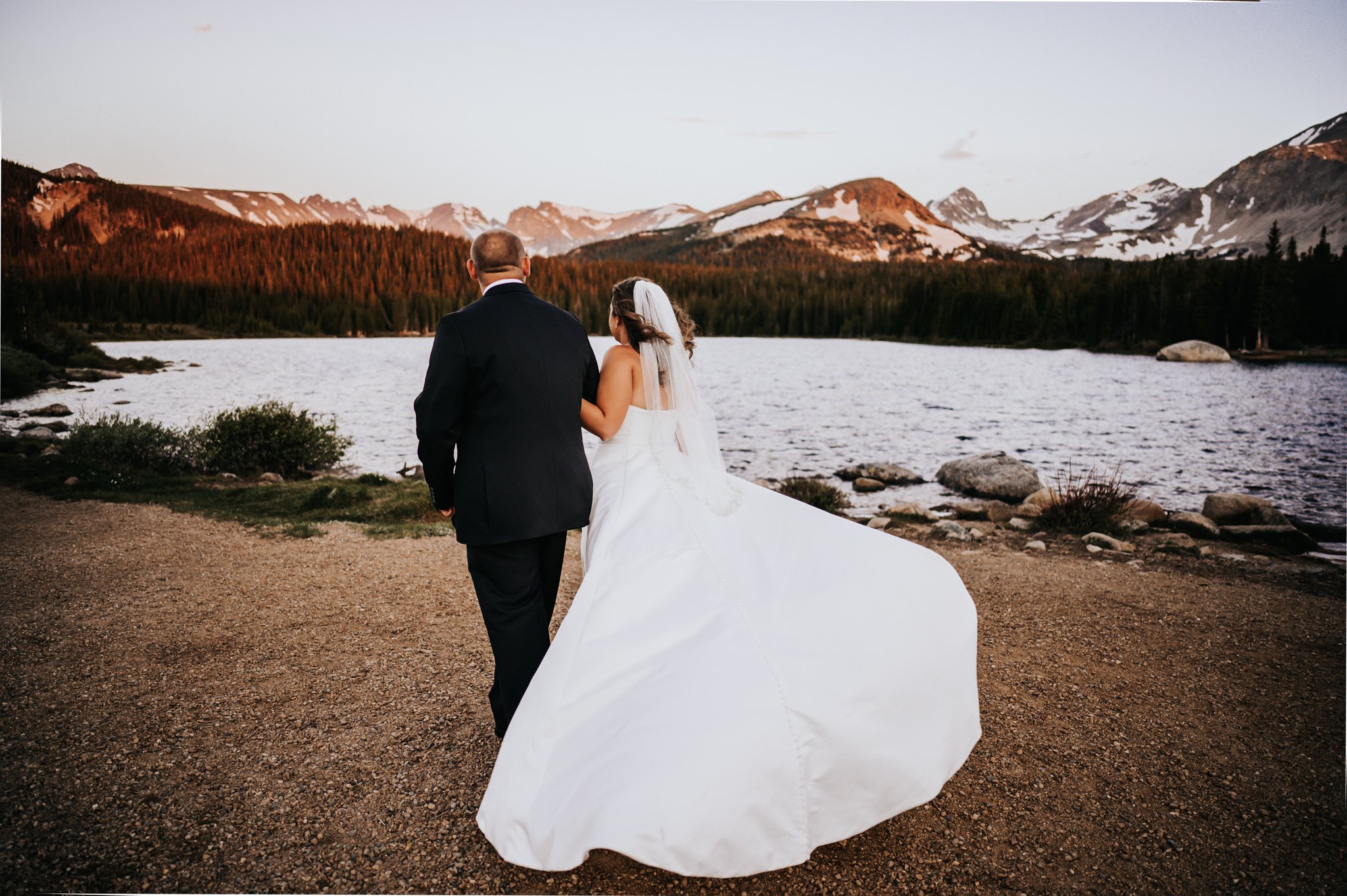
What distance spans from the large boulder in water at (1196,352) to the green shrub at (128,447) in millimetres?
62075

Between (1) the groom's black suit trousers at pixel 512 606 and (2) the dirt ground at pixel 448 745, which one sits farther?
(1) the groom's black suit trousers at pixel 512 606

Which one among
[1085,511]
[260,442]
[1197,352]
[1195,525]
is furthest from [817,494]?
[1197,352]

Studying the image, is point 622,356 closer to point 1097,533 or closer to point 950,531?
point 950,531

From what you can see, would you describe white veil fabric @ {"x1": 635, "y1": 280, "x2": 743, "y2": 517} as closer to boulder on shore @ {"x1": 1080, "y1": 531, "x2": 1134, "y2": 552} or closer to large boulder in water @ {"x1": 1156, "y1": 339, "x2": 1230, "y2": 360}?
boulder on shore @ {"x1": 1080, "y1": 531, "x2": 1134, "y2": 552}

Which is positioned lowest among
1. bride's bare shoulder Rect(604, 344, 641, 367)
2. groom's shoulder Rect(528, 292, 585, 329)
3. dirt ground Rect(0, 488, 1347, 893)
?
dirt ground Rect(0, 488, 1347, 893)

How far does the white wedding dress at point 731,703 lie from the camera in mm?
2383

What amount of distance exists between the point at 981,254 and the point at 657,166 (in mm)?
Result: 157868

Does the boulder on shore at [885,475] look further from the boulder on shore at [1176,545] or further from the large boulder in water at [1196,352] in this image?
the large boulder in water at [1196,352]

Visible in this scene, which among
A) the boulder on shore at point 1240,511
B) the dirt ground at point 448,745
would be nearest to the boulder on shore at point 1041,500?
the boulder on shore at point 1240,511

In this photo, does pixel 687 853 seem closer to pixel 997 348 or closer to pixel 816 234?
pixel 997 348

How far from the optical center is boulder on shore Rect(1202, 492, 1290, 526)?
10516mm

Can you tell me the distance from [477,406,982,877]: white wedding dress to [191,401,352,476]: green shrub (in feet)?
38.4

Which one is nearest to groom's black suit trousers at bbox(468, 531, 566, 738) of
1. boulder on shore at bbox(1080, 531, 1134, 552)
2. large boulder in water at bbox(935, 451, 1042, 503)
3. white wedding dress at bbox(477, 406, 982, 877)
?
white wedding dress at bbox(477, 406, 982, 877)

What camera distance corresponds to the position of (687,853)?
232cm
